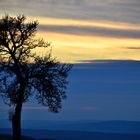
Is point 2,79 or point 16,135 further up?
point 2,79

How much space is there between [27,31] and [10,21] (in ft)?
6.71

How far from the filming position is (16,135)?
6962cm

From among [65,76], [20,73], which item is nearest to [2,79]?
[20,73]

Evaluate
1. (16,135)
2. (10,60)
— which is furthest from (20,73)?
(16,135)

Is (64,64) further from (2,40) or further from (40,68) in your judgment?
(2,40)

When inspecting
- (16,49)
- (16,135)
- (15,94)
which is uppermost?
(16,49)

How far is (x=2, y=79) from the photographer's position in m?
71.8

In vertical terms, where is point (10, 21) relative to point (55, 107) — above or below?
above

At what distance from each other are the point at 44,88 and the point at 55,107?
2.41 metres

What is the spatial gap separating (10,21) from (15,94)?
771cm

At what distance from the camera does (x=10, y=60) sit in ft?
234

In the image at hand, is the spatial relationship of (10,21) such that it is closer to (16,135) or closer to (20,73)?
(20,73)

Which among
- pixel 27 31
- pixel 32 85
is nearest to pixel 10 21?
pixel 27 31

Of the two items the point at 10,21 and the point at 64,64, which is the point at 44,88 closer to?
the point at 64,64
